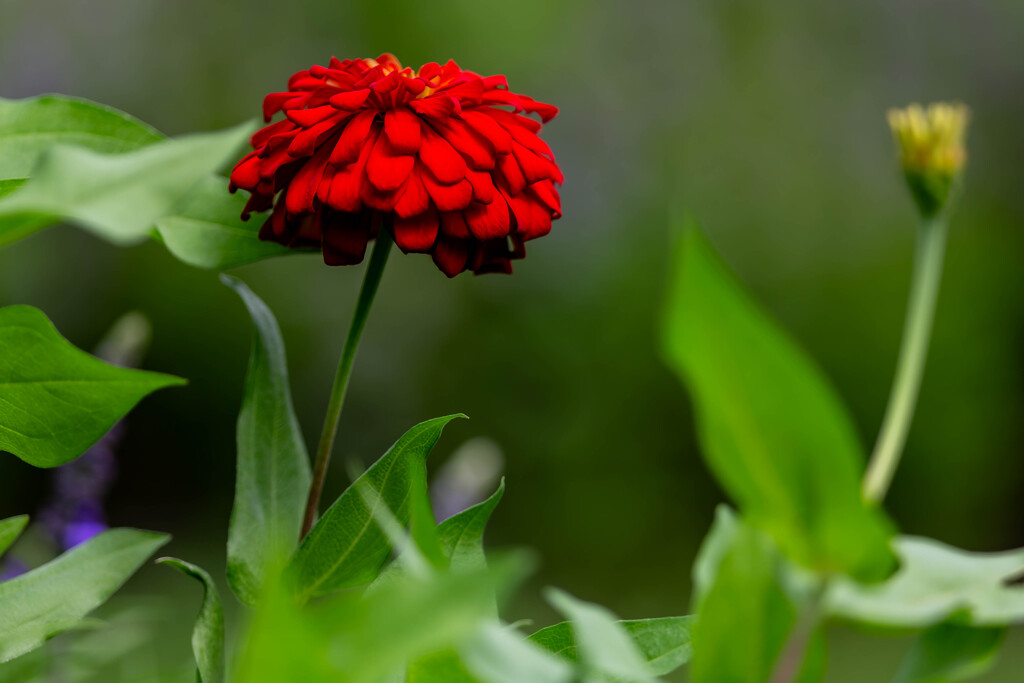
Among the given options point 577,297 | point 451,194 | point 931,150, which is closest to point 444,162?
point 451,194

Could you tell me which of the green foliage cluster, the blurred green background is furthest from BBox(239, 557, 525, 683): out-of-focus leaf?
the blurred green background

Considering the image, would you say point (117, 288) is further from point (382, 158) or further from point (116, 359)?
point (382, 158)

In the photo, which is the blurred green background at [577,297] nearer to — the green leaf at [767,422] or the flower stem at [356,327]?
the flower stem at [356,327]

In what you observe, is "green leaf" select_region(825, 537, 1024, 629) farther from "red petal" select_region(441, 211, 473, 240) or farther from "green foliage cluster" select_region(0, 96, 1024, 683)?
"red petal" select_region(441, 211, 473, 240)

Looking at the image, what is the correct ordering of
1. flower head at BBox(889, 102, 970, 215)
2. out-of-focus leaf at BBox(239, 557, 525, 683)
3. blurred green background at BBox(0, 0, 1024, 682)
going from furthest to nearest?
blurred green background at BBox(0, 0, 1024, 682) < flower head at BBox(889, 102, 970, 215) < out-of-focus leaf at BBox(239, 557, 525, 683)

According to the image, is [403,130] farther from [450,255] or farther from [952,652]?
[952,652]
